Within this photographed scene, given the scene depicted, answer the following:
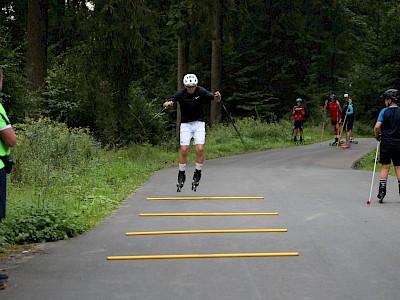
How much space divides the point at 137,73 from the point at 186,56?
9.13 meters

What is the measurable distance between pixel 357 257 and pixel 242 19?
82.9 feet

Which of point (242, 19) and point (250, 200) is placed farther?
point (242, 19)

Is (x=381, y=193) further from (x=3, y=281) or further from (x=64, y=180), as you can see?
(x=3, y=281)

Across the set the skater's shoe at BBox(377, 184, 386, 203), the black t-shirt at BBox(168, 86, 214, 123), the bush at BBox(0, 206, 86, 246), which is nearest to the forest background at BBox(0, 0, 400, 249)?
the bush at BBox(0, 206, 86, 246)

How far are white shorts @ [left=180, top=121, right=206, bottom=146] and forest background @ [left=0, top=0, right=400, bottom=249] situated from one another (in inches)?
68.8

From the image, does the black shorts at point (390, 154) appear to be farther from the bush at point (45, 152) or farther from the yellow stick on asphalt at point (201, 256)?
the bush at point (45, 152)

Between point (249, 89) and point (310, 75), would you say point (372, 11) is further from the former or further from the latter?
point (249, 89)

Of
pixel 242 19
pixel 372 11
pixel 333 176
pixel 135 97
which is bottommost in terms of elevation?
pixel 333 176

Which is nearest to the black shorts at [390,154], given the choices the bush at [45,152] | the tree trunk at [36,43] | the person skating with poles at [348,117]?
the bush at [45,152]

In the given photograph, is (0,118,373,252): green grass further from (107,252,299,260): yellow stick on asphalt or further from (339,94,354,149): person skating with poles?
(339,94,354,149): person skating with poles

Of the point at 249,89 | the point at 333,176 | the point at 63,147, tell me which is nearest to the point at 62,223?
the point at 63,147

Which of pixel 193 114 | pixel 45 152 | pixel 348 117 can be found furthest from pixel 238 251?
pixel 348 117

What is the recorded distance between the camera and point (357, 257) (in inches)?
275

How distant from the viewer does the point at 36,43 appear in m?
21.9
